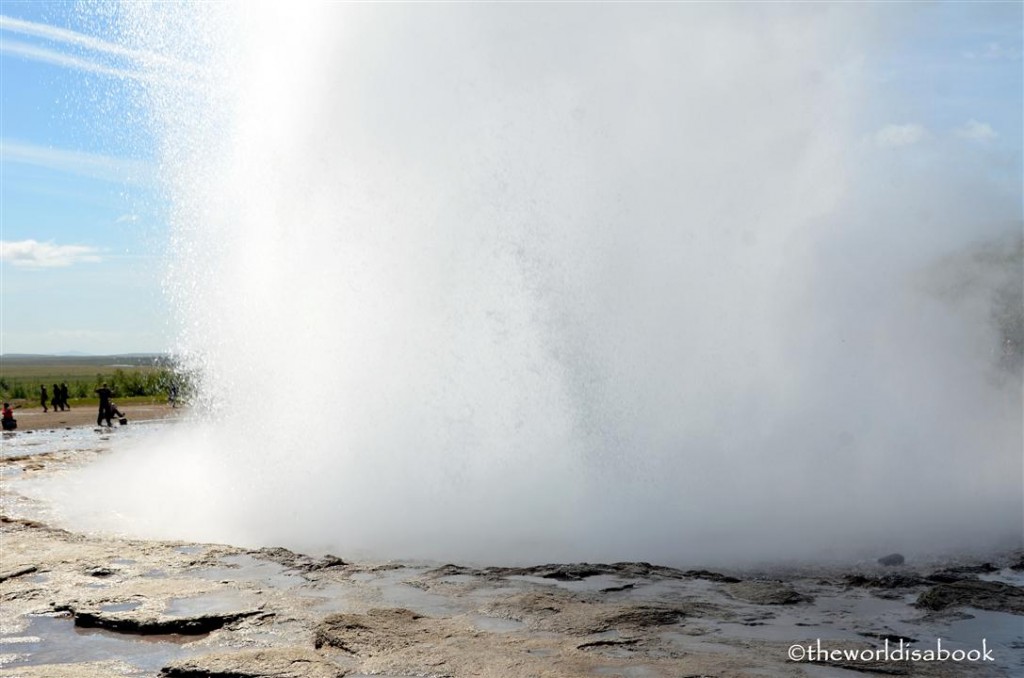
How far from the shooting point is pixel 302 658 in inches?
261

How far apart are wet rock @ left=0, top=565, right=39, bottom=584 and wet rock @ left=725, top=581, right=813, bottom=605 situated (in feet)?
21.2

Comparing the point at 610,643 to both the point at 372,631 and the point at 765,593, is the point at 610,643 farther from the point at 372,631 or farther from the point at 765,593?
the point at 765,593

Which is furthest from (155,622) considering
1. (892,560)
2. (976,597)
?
(892,560)

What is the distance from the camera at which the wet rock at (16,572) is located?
9.52 m

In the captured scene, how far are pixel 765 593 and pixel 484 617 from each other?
230cm

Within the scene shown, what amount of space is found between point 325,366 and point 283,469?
1.56m

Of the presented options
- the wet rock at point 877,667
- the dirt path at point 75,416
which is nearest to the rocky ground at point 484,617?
the wet rock at point 877,667

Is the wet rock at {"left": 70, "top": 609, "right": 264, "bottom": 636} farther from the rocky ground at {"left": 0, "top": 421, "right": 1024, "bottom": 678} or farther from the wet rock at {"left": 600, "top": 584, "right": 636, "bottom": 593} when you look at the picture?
the wet rock at {"left": 600, "top": 584, "right": 636, "bottom": 593}

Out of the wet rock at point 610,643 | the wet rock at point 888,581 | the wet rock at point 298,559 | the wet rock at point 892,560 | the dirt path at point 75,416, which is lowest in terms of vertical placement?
the wet rock at point 610,643

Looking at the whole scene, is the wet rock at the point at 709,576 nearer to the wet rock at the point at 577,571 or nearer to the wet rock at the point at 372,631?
the wet rock at the point at 577,571

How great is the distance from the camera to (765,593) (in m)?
8.19

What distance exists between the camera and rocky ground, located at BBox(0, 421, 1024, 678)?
21.2 feet

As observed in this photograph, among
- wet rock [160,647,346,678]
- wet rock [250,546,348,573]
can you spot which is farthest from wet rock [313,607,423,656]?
wet rock [250,546,348,573]

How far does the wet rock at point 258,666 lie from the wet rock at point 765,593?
11.1ft
